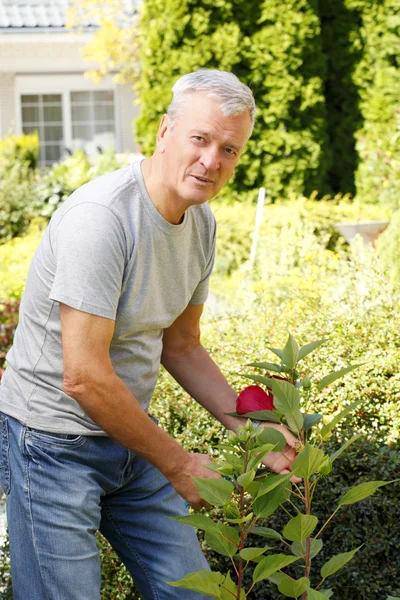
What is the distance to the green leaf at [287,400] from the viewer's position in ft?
4.93

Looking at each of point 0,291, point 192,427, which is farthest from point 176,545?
point 0,291

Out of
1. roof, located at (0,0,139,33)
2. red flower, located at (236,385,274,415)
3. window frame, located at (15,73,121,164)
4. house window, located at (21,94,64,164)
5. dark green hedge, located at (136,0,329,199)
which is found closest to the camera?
red flower, located at (236,385,274,415)

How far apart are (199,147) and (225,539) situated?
83cm

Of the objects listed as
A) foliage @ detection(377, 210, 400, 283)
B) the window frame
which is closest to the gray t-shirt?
foliage @ detection(377, 210, 400, 283)

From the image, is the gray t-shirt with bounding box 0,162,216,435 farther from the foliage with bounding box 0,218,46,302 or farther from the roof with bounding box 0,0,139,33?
the roof with bounding box 0,0,139,33

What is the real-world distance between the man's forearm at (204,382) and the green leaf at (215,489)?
1.98 ft

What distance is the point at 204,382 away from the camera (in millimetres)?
2139

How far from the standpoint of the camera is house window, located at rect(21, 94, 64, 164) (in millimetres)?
15055

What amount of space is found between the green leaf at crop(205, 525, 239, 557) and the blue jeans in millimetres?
399

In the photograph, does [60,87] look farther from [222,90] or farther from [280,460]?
[280,460]

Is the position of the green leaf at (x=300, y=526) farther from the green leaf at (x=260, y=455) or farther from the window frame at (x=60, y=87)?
the window frame at (x=60, y=87)

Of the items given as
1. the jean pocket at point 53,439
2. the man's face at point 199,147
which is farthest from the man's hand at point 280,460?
the man's face at point 199,147

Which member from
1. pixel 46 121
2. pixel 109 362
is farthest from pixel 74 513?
pixel 46 121

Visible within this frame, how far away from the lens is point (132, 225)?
1763mm
